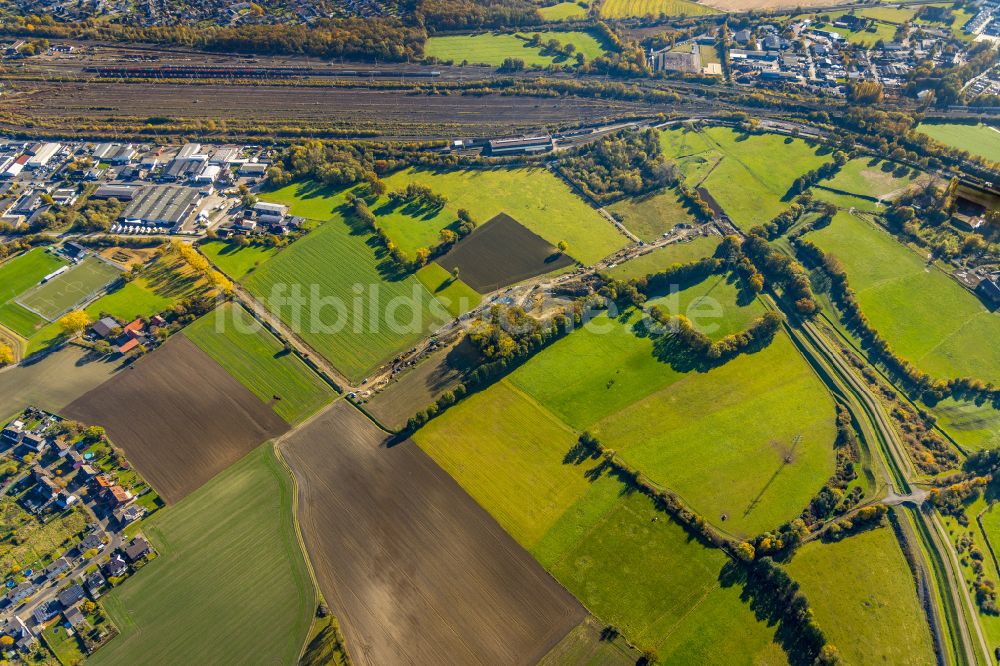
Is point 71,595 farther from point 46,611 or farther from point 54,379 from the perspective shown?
point 54,379

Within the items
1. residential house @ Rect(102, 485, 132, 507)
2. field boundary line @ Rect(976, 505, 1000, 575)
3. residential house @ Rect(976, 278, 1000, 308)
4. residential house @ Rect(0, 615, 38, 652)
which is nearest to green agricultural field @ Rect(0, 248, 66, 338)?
residential house @ Rect(102, 485, 132, 507)

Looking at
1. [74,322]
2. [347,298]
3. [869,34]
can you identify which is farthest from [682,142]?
[74,322]

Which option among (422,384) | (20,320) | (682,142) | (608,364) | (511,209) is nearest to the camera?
(422,384)

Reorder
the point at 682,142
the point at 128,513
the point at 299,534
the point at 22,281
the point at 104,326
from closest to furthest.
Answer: the point at 128,513, the point at 299,534, the point at 104,326, the point at 22,281, the point at 682,142

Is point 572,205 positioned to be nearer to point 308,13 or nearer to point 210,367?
point 210,367

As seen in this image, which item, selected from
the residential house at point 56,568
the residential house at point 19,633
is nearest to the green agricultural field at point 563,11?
the residential house at point 56,568
